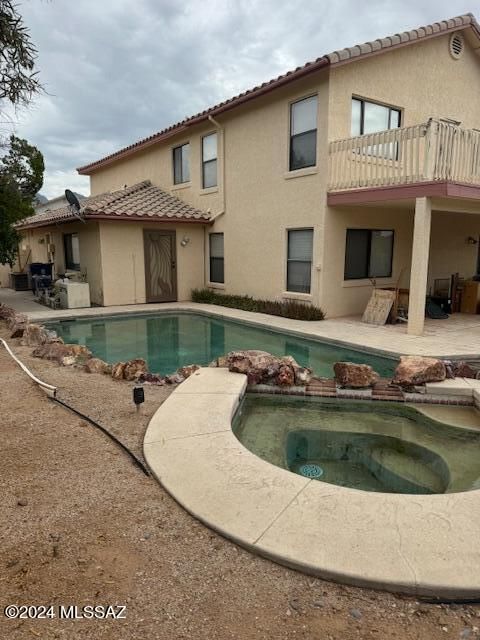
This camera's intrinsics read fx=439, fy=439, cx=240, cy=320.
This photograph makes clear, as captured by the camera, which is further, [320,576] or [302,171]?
[302,171]

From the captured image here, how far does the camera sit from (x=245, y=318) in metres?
11.8

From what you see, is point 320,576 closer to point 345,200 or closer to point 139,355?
point 139,355

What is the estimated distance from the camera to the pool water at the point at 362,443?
4.17 metres

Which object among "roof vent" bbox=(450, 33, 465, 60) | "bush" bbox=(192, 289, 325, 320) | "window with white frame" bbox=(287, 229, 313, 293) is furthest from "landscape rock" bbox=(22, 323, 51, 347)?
"roof vent" bbox=(450, 33, 465, 60)

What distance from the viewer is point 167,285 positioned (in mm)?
15500

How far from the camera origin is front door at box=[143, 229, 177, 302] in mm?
15000

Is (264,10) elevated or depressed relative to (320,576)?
elevated

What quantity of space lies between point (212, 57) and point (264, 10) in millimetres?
3072

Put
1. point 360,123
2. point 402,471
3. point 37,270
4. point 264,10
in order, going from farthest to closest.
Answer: point 37,270 < point 360,123 < point 264,10 < point 402,471

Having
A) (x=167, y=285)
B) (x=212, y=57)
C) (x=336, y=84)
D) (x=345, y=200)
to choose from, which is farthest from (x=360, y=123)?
(x=167, y=285)

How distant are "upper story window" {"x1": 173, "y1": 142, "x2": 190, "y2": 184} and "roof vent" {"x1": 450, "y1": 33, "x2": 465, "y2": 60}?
882cm

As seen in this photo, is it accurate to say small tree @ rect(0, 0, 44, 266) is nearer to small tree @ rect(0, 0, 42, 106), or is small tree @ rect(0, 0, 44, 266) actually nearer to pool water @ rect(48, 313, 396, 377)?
small tree @ rect(0, 0, 42, 106)

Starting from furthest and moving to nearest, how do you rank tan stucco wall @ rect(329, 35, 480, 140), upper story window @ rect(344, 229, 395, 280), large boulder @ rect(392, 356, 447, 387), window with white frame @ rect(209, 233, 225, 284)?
1. window with white frame @ rect(209, 233, 225, 284)
2. upper story window @ rect(344, 229, 395, 280)
3. tan stucco wall @ rect(329, 35, 480, 140)
4. large boulder @ rect(392, 356, 447, 387)

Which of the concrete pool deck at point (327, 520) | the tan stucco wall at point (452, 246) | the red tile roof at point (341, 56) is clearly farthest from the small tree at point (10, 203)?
the tan stucco wall at point (452, 246)
